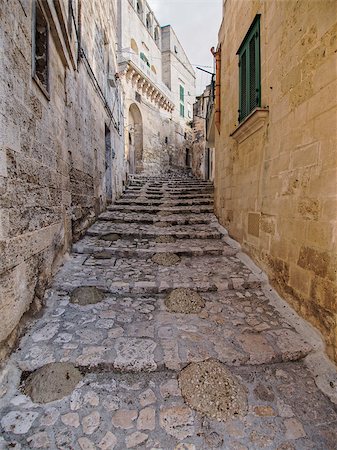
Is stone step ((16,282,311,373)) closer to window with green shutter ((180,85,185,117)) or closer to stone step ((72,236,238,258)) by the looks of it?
stone step ((72,236,238,258))

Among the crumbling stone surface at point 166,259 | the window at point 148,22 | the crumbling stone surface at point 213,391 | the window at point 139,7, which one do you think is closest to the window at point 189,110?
the window at point 148,22

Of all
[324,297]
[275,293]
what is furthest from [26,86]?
[275,293]

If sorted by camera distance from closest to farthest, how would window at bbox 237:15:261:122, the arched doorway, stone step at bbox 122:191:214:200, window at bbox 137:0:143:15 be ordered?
window at bbox 237:15:261:122 → stone step at bbox 122:191:214:200 → the arched doorway → window at bbox 137:0:143:15

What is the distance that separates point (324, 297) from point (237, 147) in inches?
127

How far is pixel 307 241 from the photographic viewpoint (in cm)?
231

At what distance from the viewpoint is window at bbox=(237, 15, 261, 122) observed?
3465 millimetres

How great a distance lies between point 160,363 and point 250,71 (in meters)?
4.39

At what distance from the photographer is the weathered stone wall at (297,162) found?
2012 millimetres

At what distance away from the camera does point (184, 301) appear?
9.43 ft

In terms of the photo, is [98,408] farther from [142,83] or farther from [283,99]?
[142,83]

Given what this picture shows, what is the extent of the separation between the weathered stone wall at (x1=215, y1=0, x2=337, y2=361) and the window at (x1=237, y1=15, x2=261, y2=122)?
13 cm

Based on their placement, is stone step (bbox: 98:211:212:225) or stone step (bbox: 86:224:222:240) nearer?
stone step (bbox: 86:224:222:240)

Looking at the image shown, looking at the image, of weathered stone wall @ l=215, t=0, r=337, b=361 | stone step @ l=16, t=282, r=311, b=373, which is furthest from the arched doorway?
stone step @ l=16, t=282, r=311, b=373

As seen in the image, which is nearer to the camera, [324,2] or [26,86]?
[324,2]
